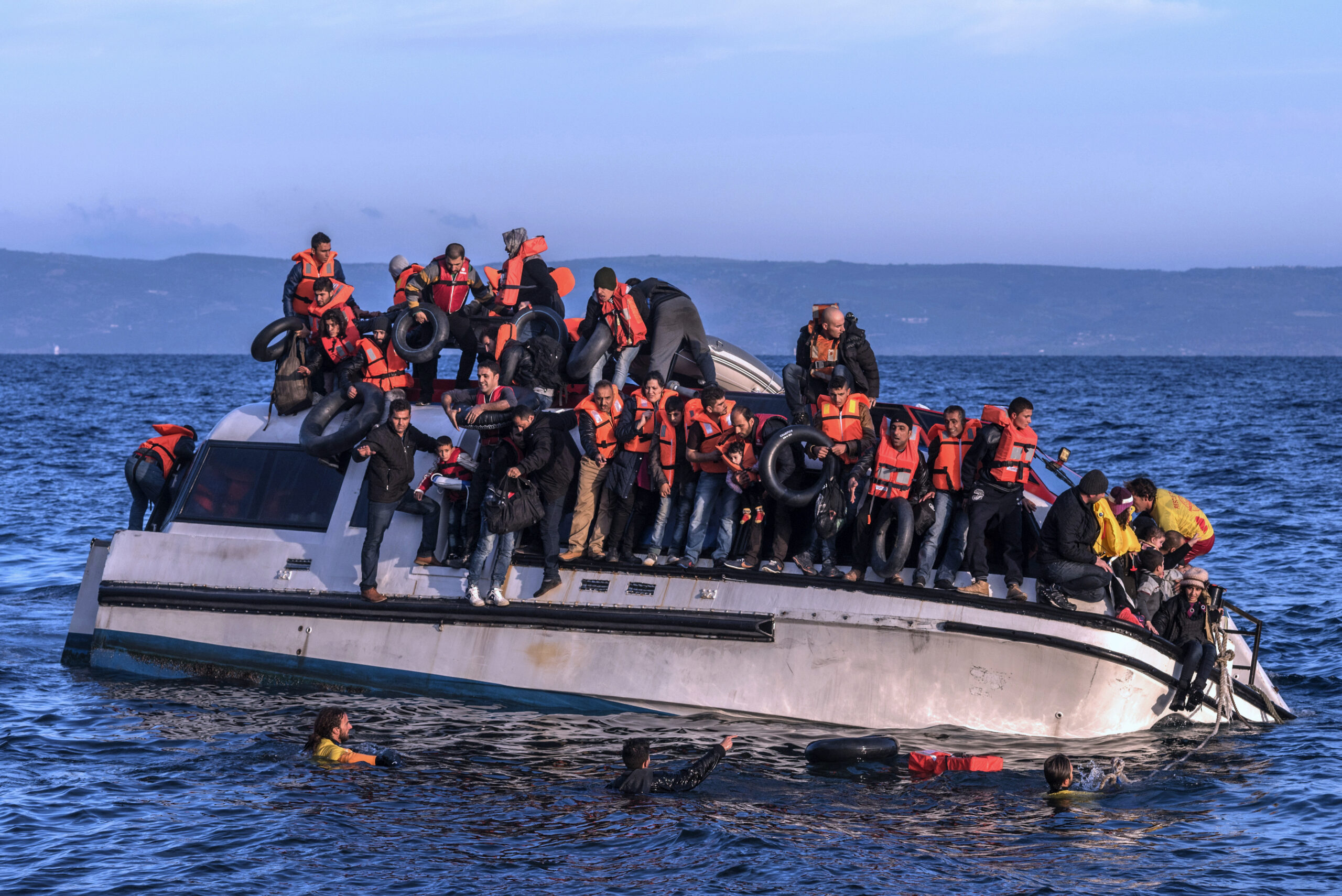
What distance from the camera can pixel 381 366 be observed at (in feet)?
43.0

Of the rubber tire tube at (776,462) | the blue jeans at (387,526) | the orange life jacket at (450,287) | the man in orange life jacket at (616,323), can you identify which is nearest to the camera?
the rubber tire tube at (776,462)

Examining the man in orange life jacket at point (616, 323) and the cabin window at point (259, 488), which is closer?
the cabin window at point (259, 488)

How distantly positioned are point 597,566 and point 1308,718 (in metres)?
6.93

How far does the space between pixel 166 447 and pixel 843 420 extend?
7611mm

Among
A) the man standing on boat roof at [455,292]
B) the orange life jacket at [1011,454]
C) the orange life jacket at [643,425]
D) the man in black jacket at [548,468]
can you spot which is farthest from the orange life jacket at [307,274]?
the orange life jacket at [1011,454]

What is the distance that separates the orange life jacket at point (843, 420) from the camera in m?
11.3

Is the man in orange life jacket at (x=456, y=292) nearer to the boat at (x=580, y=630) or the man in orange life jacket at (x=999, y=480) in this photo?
the boat at (x=580, y=630)

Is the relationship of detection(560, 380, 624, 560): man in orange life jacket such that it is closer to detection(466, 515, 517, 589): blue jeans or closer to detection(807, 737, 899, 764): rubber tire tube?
detection(466, 515, 517, 589): blue jeans

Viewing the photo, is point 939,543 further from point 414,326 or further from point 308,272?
point 308,272

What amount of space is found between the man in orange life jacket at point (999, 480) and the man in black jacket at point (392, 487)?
15.5ft

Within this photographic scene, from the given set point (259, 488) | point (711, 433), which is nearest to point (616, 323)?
point (711, 433)

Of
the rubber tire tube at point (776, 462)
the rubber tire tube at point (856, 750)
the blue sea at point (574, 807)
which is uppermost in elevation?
the rubber tire tube at point (776, 462)

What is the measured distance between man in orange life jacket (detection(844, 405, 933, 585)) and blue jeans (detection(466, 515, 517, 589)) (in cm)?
293

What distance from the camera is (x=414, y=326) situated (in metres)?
13.4
